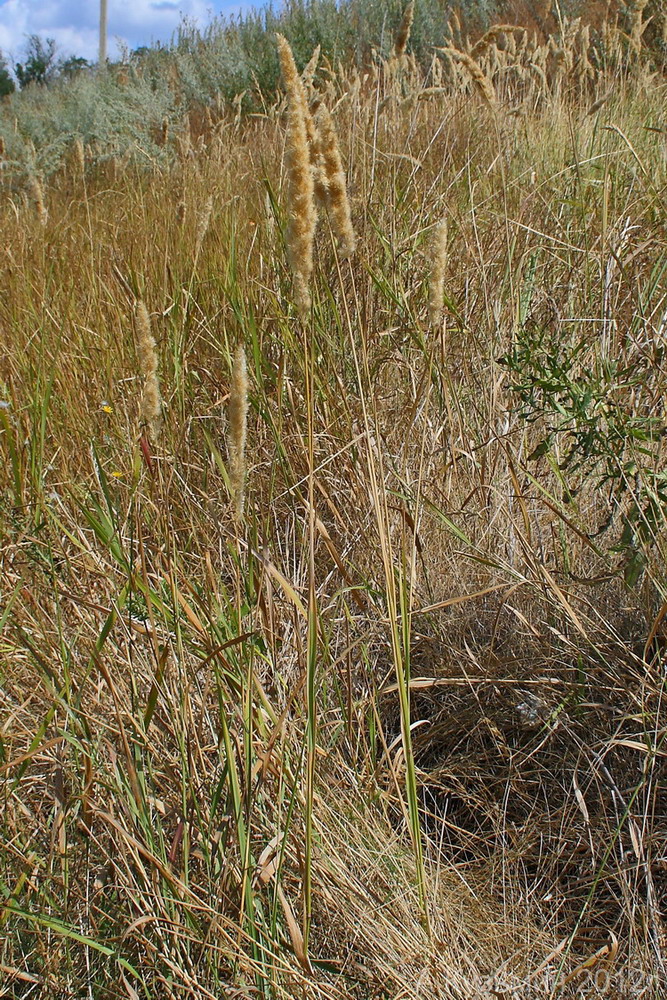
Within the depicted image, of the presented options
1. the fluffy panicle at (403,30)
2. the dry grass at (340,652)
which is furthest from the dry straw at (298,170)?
the fluffy panicle at (403,30)

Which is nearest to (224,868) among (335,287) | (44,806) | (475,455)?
(44,806)

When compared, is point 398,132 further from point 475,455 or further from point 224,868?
point 224,868

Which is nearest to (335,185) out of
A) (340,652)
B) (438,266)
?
(438,266)

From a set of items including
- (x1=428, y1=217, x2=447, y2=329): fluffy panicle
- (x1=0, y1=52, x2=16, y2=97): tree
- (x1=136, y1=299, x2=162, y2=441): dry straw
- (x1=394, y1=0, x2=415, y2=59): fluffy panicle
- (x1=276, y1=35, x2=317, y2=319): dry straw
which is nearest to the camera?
(x1=276, y1=35, x2=317, y2=319): dry straw

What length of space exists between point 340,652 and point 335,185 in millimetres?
861

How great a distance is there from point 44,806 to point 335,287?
1.41 meters

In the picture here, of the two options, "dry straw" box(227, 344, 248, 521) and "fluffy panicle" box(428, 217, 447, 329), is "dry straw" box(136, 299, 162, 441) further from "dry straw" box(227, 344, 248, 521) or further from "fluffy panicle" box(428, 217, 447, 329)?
"fluffy panicle" box(428, 217, 447, 329)

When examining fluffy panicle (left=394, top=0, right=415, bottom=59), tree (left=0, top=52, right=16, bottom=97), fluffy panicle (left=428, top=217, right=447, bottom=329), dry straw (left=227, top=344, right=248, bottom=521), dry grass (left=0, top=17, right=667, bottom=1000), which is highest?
tree (left=0, top=52, right=16, bottom=97)

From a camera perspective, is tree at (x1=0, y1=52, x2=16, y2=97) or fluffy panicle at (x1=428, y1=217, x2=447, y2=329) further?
tree at (x1=0, y1=52, x2=16, y2=97)

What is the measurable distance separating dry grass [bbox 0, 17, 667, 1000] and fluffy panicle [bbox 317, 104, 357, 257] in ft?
0.60

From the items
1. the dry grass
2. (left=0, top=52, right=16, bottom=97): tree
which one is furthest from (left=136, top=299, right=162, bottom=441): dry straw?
(left=0, top=52, right=16, bottom=97): tree

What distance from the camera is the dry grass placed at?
3.15 ft

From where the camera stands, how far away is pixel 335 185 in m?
0.95

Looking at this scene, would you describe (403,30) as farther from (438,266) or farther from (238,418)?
(238,418)
